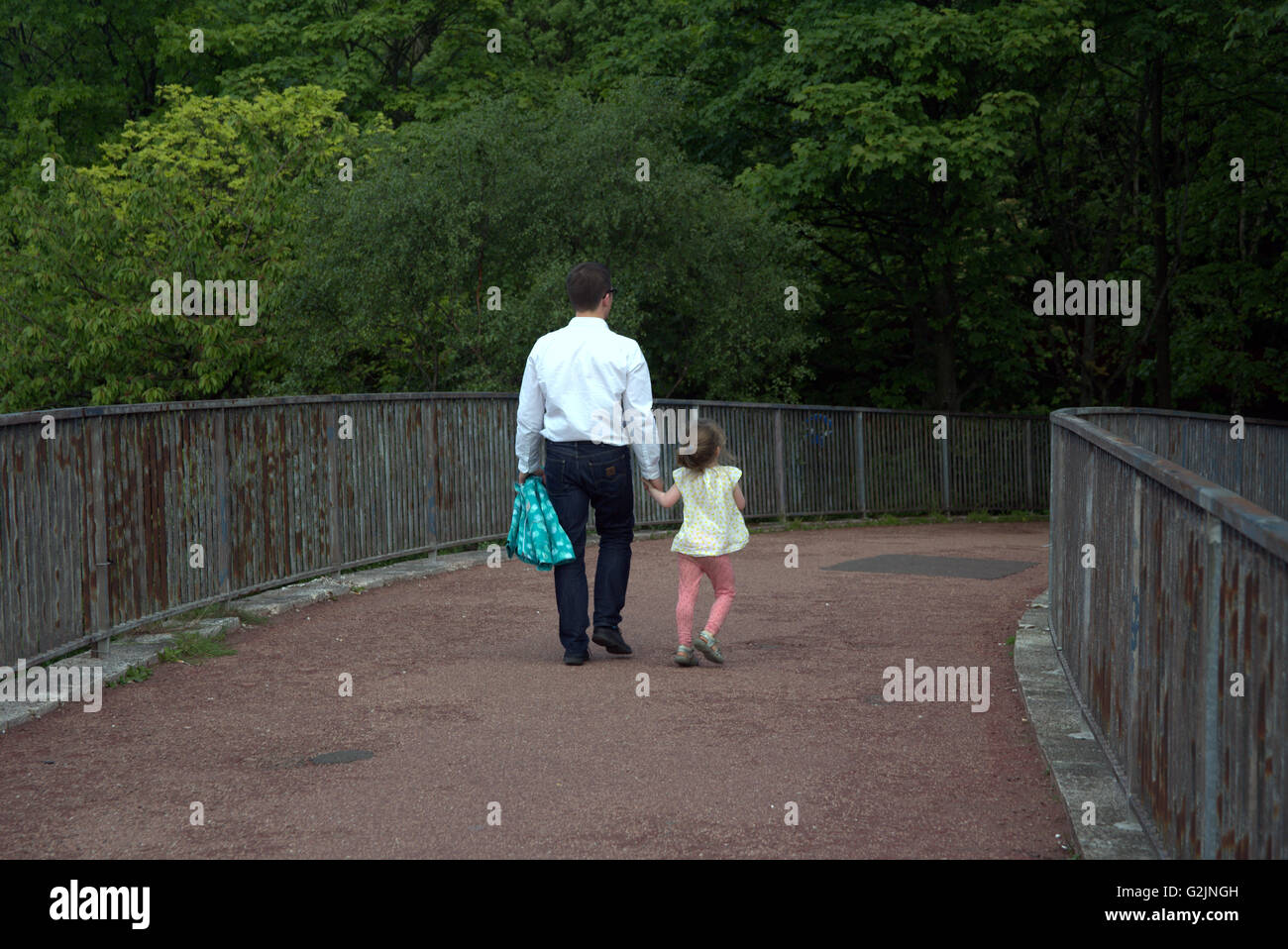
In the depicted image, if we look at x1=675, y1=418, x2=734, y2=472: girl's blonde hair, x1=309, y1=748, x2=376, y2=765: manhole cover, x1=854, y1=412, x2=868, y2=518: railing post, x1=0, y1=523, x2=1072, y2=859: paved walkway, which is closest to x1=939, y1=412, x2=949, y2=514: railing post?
x1=854, y1=412, x2=868, y2=518: railing post

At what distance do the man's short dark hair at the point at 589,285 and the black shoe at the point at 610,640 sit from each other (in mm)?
1751

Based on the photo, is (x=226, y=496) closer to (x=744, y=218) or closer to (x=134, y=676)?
(x=134, y=676)

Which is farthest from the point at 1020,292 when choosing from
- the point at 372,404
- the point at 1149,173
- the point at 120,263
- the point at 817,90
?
the point at 372,404

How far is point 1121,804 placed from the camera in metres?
5.01

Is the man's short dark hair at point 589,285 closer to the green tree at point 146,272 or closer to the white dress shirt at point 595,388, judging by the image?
the white dress shirt at point 595,388

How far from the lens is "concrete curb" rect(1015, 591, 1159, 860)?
4621 mm

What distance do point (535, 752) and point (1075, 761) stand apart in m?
2.10

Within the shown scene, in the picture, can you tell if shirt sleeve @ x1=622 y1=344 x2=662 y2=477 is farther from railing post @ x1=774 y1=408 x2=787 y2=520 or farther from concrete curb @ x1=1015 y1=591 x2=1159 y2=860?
railing post @ x1=774 y1=408 x2=787 y2=520

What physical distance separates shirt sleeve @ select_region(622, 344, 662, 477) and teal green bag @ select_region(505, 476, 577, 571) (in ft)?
1.78

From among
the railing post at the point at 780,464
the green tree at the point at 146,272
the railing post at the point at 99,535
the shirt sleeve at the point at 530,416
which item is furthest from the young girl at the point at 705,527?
the green tree at the point at 146,272

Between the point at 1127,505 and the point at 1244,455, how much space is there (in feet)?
28.0

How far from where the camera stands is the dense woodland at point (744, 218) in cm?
1912

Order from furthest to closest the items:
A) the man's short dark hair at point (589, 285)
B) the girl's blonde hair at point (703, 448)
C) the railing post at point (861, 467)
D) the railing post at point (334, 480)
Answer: the railing post at point (861, 467)
the railing post at point (334, 480)
the girl's blonde hair at point (703, 448)
the man's short dark hair at point (589, 285)

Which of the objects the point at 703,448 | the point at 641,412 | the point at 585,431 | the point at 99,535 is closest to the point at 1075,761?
the point at 703,448
